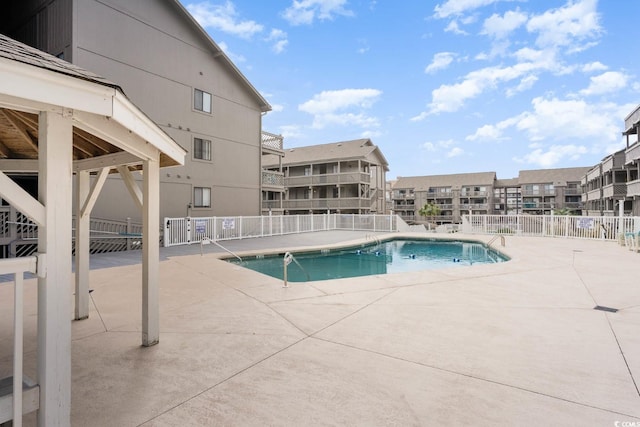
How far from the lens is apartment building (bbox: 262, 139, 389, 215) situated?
116 ft

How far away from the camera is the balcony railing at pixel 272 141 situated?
78.7ft

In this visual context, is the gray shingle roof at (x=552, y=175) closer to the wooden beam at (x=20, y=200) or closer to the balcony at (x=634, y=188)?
the balcony at (x=634, y=188)

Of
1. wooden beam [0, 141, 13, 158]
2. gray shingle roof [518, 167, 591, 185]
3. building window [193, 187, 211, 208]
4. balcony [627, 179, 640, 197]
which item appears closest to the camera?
wooden beam [0, 141, 13, 158]

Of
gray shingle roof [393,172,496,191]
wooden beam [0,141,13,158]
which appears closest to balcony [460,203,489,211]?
gray shingle roof [393,172,496,191]

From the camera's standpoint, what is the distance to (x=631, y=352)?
3.87 m

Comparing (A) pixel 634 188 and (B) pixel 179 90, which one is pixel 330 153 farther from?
(A) pixel 634 188

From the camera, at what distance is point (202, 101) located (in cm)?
1816

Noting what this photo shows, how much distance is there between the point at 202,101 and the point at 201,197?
5.29 m

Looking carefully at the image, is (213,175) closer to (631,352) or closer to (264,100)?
(264,100)

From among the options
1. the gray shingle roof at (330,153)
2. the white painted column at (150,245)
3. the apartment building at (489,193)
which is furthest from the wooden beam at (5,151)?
the apartment building at (489,193)

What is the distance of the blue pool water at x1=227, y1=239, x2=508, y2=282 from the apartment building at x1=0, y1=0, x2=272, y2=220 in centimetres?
688

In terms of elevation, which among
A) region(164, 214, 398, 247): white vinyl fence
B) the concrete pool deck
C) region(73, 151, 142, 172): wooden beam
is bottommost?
the concrete pool deck

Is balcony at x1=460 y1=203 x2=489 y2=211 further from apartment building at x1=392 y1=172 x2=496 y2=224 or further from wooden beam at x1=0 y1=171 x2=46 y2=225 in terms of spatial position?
wooden beam at x1=0 y1=171 x2=46 y2=225

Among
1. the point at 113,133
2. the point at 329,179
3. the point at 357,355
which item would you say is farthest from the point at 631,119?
the point at 113,133
